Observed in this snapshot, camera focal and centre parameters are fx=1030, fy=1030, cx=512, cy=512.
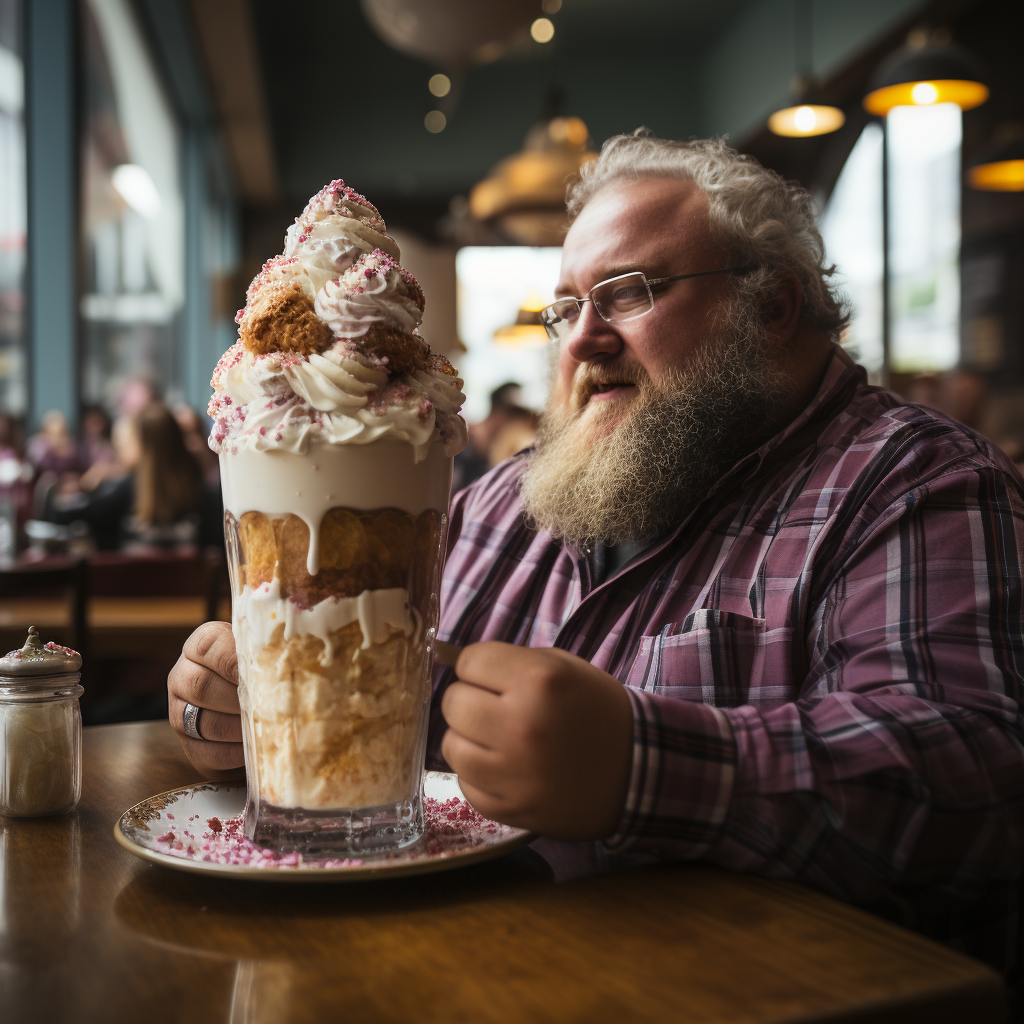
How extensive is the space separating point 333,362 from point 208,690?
38 cm

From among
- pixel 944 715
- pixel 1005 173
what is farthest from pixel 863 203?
pixel 944 715

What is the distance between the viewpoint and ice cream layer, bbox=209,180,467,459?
0.77m

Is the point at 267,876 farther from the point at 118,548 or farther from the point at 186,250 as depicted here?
the point at 186,250

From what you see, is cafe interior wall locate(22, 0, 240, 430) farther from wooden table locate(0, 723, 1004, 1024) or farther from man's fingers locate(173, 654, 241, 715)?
wooden table locate(0, 723, 1004, 1024)

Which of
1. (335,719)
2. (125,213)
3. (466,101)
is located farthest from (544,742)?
(466,101)

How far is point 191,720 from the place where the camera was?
3.25 ft

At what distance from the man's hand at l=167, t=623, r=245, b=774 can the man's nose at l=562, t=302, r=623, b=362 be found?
59cm

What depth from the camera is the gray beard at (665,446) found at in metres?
1.26

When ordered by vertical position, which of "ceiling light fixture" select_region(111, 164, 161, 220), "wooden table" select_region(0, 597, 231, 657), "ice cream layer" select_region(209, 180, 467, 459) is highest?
"ceiling light fixture" select_region(111, 164, 161, 220)

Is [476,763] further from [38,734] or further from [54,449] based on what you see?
[54,449]

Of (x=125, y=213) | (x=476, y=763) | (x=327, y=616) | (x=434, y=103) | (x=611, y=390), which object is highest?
(x=434, y=103)

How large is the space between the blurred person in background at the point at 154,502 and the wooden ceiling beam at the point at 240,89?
341cm

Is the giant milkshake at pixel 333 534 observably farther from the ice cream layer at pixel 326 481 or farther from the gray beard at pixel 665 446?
the gray beard at pixel 665 446

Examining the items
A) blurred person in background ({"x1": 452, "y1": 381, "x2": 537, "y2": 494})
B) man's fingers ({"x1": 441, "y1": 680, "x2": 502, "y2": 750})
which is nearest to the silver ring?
man's fingers ({"x1": 441, "y1": 680, "x2": 502, "y2": 750})
